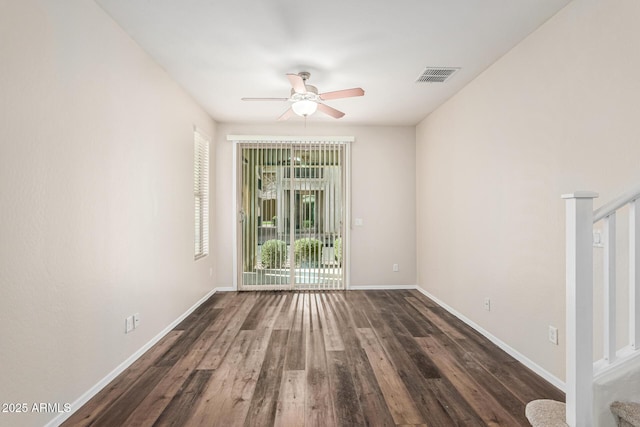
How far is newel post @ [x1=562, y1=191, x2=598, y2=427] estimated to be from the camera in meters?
1.50

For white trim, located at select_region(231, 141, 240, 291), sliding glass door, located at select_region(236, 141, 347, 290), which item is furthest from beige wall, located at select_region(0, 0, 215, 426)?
sliding glass door, located at select_region(236, 141, 347, 290)

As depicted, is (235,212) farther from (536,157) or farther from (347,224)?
(536,157)

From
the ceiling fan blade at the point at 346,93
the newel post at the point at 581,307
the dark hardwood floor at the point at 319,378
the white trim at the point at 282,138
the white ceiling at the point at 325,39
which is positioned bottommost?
the dark hardwood floor at the point at 319,378

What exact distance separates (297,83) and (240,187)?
260 cm

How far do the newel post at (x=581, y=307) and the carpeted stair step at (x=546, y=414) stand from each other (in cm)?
7

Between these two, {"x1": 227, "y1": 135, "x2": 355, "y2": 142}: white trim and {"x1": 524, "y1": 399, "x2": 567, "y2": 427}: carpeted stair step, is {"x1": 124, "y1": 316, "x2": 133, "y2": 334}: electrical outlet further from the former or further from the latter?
{"x1": 227, "y1": 135, "x2": 355, "y2": 142}: white trim

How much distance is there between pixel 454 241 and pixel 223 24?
334 centimetres

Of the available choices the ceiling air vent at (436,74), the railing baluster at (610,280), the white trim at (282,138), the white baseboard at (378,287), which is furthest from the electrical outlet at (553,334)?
the white trim at (282,138)

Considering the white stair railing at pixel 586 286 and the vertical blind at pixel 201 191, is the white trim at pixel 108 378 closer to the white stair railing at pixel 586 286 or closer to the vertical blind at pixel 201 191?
the vertical blind at pixel 201 191

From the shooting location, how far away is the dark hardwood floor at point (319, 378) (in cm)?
195

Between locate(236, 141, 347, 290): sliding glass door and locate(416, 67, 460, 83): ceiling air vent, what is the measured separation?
77.4 inches

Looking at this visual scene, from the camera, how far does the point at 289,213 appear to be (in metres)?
5.21

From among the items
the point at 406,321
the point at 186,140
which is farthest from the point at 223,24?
Result: the point at 406,321

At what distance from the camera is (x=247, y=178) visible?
5180 millimetres
